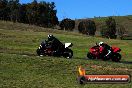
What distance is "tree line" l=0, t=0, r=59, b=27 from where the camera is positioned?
130500mm

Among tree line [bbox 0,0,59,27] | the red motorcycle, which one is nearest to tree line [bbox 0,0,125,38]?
tree line [bbox 0,0,59,27]

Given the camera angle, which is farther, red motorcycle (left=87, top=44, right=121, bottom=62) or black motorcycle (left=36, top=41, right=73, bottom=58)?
A: red motorcycle (left=87, top=44, right=121, bottom=62)

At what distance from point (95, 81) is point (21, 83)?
631 centimetres

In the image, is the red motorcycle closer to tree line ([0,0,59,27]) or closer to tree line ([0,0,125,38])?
tree line ([0,0,125,38])

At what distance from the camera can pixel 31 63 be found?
2414 centimetres

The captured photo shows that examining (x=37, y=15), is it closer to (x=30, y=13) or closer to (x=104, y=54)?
(x=30, y=13)

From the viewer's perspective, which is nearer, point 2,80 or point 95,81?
point 95,81

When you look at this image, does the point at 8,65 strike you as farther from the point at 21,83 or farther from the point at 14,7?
the point at 14,7

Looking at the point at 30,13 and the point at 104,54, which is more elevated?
the point at 30,13

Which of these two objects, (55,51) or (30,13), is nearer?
(55,51)

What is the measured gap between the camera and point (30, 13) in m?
131

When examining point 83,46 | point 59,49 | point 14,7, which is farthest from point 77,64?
point 14,7

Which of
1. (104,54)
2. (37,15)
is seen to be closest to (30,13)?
(37,15)

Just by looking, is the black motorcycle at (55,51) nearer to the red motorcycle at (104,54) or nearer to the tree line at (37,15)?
the red motorcycle at (104,54)
